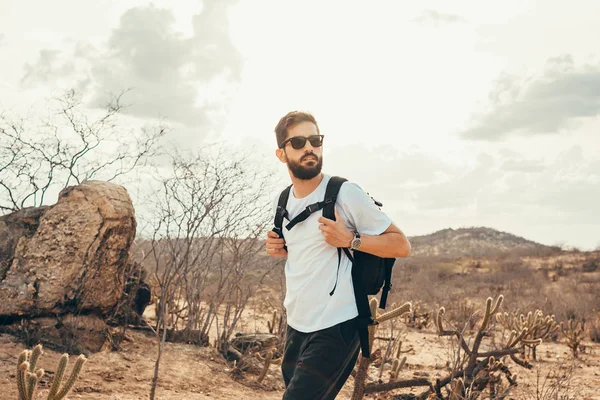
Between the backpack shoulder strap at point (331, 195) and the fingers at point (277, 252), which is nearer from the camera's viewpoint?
the backpack shoulder strap at point (331, 195)

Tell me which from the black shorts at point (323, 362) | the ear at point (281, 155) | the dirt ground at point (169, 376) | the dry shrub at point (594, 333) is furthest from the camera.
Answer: the dry shrub at point (594, 333)

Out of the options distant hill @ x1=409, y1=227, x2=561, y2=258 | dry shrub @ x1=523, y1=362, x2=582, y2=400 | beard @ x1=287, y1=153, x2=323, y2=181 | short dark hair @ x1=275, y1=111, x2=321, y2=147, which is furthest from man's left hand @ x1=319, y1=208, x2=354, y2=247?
distant hill @ x1=409, y1=227, x2=561, y2=258

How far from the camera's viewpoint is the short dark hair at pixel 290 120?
290 cm

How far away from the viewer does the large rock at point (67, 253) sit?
7113 millimetres

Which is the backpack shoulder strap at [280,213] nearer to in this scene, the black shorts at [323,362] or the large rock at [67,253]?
the black shorts at [323,362]

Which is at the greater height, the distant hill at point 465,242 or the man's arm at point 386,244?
the distant hill at point 465,242

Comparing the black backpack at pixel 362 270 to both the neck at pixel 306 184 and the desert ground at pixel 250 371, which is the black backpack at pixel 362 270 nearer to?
the neck at pixel 306 184

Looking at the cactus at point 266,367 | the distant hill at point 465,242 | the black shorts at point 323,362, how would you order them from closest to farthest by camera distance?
1. the black shorts at point 323,362
2. the cactus at point 266,367
3. the distant hill at point 465,242

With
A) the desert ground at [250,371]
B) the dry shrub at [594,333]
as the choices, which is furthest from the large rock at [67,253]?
the dry shrub at [594,333]

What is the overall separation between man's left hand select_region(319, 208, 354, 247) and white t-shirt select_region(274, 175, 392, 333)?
0.13m

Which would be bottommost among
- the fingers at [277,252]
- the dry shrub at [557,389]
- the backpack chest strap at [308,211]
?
the dry shrub at [557,389]

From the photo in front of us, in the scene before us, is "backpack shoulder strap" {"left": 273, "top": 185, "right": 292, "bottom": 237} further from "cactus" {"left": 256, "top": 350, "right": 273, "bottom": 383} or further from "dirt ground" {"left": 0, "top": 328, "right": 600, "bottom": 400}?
"cactus" {"left": 256, "top": 350, "right": 273, "bottom": 383}

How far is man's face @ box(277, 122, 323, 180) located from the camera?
285 centimetres

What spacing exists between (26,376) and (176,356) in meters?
4.82
